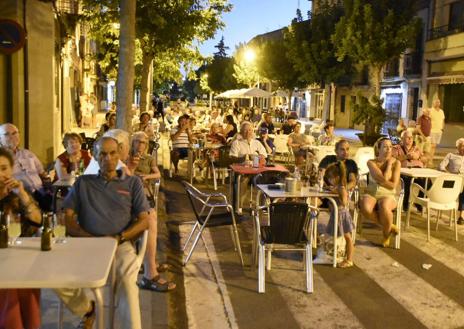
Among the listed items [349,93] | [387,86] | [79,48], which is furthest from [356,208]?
[349,93]

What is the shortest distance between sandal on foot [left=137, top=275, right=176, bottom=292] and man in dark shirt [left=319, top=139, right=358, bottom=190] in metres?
2.56

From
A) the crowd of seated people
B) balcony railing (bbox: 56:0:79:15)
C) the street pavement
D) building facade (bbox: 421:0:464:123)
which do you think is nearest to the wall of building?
the crowd of seated people

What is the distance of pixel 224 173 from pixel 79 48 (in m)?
19.8

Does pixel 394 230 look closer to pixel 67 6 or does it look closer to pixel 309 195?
pixel 309 195

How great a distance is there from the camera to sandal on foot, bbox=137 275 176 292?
5.40 m

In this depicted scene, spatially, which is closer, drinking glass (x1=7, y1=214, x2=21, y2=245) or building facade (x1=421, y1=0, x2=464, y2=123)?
drinking glass (x1=7, y1=214, x2=21, y2=245)

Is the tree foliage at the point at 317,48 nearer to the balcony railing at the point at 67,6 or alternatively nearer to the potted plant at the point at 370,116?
the potted plant at the point at 370,116

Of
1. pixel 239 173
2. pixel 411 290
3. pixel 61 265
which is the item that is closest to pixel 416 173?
pixel 239 173

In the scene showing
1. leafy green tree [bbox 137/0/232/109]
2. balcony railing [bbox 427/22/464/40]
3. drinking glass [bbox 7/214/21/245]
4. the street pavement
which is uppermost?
balcony railing [bbox 427/22/464/40]

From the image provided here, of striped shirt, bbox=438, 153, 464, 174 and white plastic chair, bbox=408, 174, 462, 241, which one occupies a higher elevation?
striped shirt, bbox=438, 153, 464, 174

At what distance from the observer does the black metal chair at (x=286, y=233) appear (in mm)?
5543

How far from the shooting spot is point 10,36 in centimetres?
1027

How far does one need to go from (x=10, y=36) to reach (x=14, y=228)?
740 cm

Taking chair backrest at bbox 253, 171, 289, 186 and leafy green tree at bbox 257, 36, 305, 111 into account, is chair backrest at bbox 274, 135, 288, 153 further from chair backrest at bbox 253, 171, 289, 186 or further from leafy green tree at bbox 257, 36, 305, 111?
leafy green tree at bbox 257, 36, 305, 111
